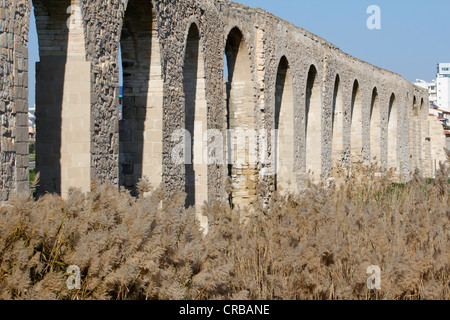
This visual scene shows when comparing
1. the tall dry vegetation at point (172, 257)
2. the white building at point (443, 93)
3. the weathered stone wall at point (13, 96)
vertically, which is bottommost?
the tall dry vegetation at point (172, 257)

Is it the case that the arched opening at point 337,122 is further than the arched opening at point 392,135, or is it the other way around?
the arched opening at point 392,135

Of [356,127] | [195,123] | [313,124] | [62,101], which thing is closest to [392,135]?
[356,127]

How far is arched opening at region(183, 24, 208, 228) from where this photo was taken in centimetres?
1132

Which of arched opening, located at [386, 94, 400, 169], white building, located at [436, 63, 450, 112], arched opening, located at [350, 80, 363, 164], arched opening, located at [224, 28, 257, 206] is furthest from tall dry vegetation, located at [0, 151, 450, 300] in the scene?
white building, located at [436, 63, 450, 112]

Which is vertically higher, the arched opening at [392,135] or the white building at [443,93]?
the white building at [443,93]

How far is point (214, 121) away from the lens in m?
11.9

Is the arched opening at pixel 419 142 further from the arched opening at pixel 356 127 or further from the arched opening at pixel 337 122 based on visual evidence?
the arched opening at pixel 337 122

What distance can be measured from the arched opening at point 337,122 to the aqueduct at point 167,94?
0.03 m

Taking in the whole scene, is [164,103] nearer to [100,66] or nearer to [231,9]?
[100,66]

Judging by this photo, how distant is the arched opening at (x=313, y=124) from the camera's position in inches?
707

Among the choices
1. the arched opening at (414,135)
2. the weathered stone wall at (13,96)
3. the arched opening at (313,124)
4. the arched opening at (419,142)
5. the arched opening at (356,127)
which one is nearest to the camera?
the weathered stone wall at (13,96)

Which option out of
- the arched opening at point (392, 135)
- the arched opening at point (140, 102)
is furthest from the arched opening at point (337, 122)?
the arched opening at point (140, 102)

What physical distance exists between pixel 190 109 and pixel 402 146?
19346 millimetres
